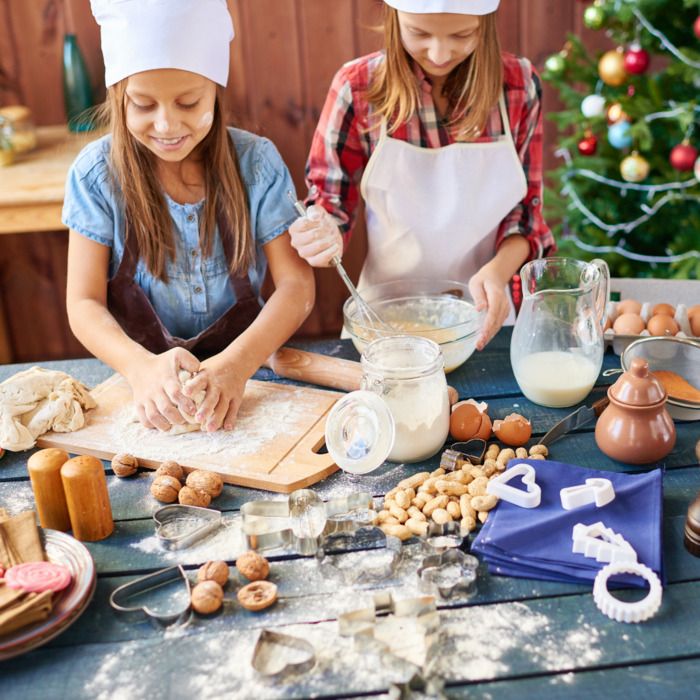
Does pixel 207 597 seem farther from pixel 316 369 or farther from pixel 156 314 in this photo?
pixel 156 314

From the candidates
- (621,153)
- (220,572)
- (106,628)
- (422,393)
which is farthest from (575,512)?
(621,153)

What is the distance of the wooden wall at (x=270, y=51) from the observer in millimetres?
2568

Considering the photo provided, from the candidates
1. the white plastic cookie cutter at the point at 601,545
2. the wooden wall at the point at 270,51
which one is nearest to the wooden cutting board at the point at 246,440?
the white plastic cookie cutter at the point at 601,545

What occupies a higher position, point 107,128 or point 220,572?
point 107,128

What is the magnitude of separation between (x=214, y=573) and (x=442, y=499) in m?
0.31

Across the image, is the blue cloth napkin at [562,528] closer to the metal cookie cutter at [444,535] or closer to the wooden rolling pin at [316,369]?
the metal cookie cutter at [444,535]

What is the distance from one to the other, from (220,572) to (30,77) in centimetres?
220

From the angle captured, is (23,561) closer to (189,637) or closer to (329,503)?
(189,637)

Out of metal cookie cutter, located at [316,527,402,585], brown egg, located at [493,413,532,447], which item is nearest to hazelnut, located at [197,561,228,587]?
metal cookie cutter, located at [316,527,402,585]

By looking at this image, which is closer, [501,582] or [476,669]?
[476,669]

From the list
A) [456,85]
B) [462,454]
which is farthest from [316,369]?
[456,85]

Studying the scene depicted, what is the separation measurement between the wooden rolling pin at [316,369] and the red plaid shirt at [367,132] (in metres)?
0.36

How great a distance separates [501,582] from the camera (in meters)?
0.96

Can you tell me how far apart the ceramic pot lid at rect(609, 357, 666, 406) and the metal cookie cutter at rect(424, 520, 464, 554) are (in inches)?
12.5
